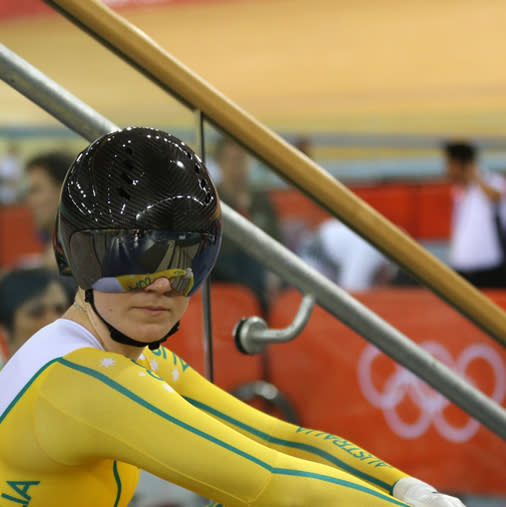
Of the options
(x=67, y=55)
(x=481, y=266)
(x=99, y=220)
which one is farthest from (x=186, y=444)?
(x=481, y=266)

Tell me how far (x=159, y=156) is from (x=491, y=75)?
7290 millimetres

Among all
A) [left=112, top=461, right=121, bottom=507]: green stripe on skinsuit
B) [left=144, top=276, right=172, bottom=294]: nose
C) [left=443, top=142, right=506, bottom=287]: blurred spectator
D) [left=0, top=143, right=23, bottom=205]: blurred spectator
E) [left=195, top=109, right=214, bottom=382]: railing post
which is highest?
[left=144, top=276, right=172, bottom=294]: nose

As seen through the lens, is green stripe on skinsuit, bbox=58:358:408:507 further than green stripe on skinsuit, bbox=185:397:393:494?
No

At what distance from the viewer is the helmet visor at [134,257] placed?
109cm

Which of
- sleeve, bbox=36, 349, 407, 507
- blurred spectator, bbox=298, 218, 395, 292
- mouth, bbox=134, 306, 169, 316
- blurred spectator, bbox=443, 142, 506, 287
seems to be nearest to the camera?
sleeve, bbox=36, 349, 407, 507

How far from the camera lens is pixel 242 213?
2.29 m

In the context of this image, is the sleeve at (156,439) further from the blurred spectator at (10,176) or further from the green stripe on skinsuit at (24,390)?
the blurred spectator at (10,176)

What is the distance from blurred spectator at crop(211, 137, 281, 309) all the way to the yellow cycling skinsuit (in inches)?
23.1

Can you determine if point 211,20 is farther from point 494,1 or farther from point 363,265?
point 363,265

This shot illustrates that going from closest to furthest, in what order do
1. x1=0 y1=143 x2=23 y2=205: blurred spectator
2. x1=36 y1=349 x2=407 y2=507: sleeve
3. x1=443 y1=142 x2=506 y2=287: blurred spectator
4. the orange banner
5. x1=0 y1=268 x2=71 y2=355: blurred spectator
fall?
1. x1=36 y1=349 x2=407 y2=507: sleeve
2. x1=0 y1=268 x2=71 y2=355: blurred spectator
3. the orange banner
4. x1=443 y1=142 x2=506 y2=287: blurred spectator
5. x1=0 y1=143 x2=23 y2=205: blurred spectator

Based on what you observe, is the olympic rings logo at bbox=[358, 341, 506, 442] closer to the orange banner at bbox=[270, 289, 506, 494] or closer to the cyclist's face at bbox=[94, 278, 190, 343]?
the orange banner at bbox=[270, 289, 506, 494]

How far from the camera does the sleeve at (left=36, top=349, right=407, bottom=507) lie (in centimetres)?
103

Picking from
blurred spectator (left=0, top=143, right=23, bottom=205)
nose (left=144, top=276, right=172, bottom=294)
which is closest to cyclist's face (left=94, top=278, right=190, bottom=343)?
nose (left=144, top=276, right=172, bottom=294)

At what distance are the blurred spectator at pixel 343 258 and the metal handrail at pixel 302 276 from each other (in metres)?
2.32
